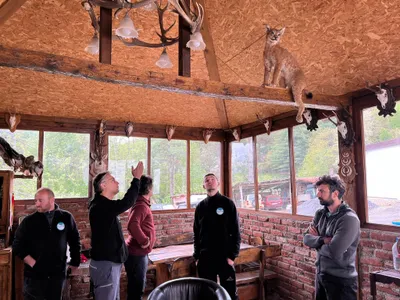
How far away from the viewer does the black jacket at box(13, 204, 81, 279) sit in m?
2.48

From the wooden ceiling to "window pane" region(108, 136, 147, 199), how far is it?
469 millimetres

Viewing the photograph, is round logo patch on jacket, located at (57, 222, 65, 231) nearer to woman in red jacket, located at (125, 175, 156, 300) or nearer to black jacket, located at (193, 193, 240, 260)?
woman in red jacket, located at (125, 175, 156, 300)

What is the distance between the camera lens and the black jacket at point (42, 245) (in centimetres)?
248

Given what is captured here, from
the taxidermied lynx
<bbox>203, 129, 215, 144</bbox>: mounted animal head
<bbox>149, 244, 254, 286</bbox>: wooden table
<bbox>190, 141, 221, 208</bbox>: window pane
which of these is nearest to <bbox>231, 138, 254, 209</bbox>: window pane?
<bbox>190, 141, 221, 208</bbox>: window pane

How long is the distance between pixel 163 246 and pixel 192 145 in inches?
78.2

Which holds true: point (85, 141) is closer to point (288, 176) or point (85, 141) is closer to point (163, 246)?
point (163, 246)

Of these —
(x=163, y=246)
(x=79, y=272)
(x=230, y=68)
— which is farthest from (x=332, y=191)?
(x=79, y=272)

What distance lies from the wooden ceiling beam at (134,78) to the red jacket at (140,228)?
1.25m

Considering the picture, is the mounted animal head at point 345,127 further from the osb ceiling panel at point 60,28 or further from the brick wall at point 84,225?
the brick wall at point 84,225

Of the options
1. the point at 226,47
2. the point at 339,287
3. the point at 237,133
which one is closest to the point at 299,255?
the point at 339,287

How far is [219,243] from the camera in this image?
120 inches

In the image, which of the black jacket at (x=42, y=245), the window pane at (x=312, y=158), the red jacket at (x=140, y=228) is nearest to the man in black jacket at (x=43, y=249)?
the black jacket at (x=42, y=245)

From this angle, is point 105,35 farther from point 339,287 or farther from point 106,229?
point 339,287

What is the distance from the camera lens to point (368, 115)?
3.44 metres
